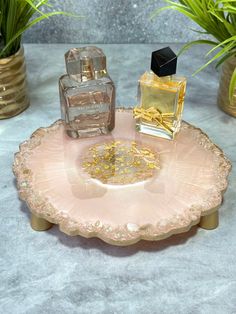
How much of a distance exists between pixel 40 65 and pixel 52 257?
2.03ft

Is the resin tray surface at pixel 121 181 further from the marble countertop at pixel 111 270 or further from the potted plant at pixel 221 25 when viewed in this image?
the potted plant at pixel 221 25

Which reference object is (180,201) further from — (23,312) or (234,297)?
(23,312)

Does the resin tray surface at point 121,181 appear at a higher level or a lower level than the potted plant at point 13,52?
lower

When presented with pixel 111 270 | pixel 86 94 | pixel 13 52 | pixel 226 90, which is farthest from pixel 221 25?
pixel 111 270

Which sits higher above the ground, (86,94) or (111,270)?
(86,94)

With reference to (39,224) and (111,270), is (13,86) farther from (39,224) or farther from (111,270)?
(111,270)

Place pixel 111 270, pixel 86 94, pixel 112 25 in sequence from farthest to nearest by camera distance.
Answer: pixel 112 25 < pixel 86 94 < pixel 111 270

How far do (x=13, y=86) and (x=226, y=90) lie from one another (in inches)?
16.8

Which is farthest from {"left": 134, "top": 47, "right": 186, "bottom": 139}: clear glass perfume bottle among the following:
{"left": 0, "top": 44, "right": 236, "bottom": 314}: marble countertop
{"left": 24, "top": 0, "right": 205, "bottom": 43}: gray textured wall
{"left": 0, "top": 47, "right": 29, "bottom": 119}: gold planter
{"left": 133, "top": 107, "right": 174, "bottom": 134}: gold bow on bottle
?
{"left": 24, "top": 0, "right": 205, "bottom": 43}: gray textured wall

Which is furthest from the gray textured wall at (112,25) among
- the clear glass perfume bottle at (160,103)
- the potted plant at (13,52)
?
the clear glass perfume bottle at (160,103)

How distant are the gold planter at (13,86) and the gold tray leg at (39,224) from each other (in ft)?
1.05

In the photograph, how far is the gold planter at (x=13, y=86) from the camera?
36.9 inches

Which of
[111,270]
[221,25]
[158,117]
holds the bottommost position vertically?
[111,270]

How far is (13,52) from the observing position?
0.96 m
